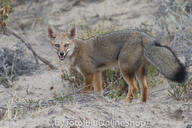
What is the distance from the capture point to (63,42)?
6.11 meters

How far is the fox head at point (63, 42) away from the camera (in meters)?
6.05

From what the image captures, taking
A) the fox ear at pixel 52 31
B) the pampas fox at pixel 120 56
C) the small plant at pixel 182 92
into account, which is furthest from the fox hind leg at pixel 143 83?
the fox ear at pixel 52 31

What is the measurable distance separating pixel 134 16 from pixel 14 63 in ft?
12.2

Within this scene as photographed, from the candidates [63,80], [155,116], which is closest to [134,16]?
[63,80]

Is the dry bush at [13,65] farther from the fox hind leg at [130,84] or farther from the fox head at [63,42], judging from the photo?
the fox hind leg at [130,84]

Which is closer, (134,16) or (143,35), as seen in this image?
(143,35)

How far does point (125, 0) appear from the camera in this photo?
10.6m

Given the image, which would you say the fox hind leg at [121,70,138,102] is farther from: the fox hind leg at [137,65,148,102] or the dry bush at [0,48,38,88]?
the dry bush at [0,48,38,88]

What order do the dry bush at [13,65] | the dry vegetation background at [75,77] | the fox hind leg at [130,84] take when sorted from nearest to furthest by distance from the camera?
the dry vegetation background at [75,77] < the fox hind leg at [130,84] < the dry bush at [13,65]

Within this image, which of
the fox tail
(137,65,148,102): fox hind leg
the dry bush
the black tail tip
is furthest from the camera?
the dry bush

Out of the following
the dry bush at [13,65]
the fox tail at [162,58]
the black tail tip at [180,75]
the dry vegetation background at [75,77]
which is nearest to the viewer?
the dry vegetation background at [75,77]

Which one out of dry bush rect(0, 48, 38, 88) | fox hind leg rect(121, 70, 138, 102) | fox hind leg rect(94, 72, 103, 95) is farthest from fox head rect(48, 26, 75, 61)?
dry bush rect(0, 48, 38, 88)

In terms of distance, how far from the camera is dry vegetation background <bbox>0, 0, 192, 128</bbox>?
4.81 m

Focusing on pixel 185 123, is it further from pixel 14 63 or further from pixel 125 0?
pixel 125 0
